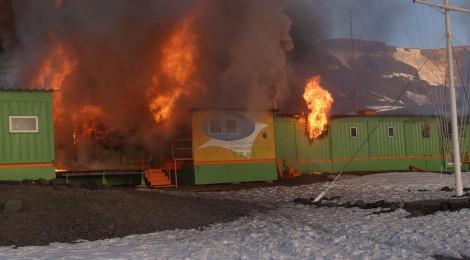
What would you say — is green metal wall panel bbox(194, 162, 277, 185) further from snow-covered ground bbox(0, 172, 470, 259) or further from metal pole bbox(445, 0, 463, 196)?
metal pole bbox(445, 0, 463, 196)

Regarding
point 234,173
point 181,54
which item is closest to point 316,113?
point 234,173

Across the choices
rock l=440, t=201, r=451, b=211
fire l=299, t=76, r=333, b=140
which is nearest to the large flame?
fire l=299, t=76, r=333, b=140

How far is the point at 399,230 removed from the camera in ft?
35.2

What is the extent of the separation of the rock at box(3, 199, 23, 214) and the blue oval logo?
13.2 meters

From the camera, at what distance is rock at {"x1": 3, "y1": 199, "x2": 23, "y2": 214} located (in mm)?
11938

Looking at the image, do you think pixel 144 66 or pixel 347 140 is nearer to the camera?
pixel 144 66

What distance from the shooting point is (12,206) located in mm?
12000

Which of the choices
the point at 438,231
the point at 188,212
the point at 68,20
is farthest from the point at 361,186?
the point at 68,20

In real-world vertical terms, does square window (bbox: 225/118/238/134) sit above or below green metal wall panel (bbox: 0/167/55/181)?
above

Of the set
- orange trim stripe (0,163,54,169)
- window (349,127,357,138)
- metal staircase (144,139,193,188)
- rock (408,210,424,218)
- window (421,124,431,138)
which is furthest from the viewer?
window (421,124,431,138)

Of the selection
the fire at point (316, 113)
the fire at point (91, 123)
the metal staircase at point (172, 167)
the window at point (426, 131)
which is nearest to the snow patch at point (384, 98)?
the window at point (426, 131)

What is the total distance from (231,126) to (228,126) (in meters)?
0.15

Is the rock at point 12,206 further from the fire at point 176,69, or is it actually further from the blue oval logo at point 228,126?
the blue oval logo at point 228,126

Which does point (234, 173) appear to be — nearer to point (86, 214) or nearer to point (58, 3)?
point (58, 3)
